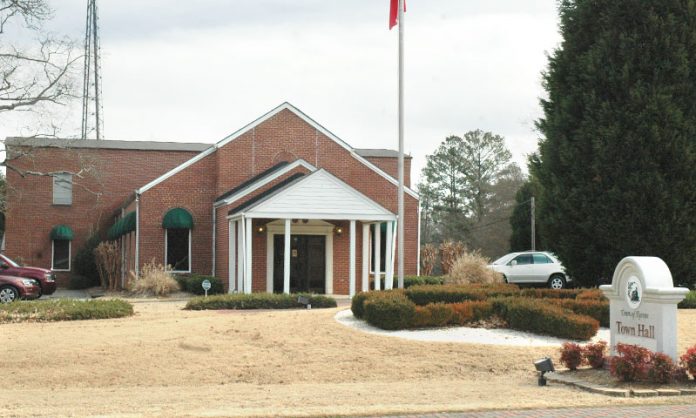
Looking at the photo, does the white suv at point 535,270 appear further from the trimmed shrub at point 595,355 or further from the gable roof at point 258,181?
the trimmed shrub at point 595,355

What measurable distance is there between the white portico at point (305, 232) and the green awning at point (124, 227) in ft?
17.5

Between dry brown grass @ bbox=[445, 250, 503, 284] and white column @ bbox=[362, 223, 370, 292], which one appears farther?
white column @ bbox=[362, 223, 370, 292]

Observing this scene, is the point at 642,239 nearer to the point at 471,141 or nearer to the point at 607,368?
the point at 607,368

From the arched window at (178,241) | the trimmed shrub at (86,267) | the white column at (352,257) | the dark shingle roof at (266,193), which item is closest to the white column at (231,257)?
the dark shingle roof at (266,193)

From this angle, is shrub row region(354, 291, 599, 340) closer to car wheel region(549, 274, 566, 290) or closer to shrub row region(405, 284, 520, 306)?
shrub row region(405, 284, 520, 306)

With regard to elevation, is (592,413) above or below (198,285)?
below

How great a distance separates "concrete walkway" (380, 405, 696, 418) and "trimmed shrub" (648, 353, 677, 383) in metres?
1.59

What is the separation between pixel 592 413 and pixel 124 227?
2976 centimetres

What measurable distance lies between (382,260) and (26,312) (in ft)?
62.0

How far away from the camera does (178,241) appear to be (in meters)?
35.0

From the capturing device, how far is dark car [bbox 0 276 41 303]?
2825 centimetres

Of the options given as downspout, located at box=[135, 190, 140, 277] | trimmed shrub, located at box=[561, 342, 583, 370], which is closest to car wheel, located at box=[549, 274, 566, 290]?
downspout, located at box=[135, 190, 140, 277]

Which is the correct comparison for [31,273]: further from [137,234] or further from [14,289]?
[137,234]

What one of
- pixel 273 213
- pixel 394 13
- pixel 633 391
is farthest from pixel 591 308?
pixel 273 213
